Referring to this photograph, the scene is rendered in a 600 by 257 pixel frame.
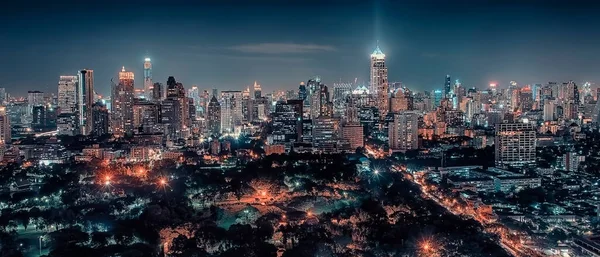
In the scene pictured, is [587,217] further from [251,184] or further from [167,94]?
[167,94]

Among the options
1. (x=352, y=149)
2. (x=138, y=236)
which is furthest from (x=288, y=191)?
(x=352, y=149)

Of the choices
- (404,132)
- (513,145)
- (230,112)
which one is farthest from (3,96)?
(513,145)

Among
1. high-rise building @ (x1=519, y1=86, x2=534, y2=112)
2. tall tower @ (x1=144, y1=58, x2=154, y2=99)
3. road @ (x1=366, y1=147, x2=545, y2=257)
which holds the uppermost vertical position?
tall tower @ (x1=144, y1=58, x2=154, y2=99)

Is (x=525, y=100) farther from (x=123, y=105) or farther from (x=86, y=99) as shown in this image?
(x=86, y=99)

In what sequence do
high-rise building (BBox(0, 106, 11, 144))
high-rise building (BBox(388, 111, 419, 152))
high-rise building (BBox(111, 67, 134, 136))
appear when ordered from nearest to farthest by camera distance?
high-rise building (BBox(0, 106, 11, 144))
high-rise building (BBox(388, 111, 419, 152))
high-rise building (BBox(111, 67, 134, 136))

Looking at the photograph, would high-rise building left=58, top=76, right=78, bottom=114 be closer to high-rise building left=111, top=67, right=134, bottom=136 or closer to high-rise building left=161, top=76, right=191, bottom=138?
high-rise building left=111, top=67, right=134, bottom=136

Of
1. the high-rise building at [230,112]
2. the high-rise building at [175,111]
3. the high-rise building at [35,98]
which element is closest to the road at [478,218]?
the high-rise building at [175,111]

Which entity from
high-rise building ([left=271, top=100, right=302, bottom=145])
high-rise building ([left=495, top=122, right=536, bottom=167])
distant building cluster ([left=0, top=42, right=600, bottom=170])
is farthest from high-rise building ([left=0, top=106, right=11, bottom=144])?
high-rise building ([left=495, top=122, right=536, bottom=167])
